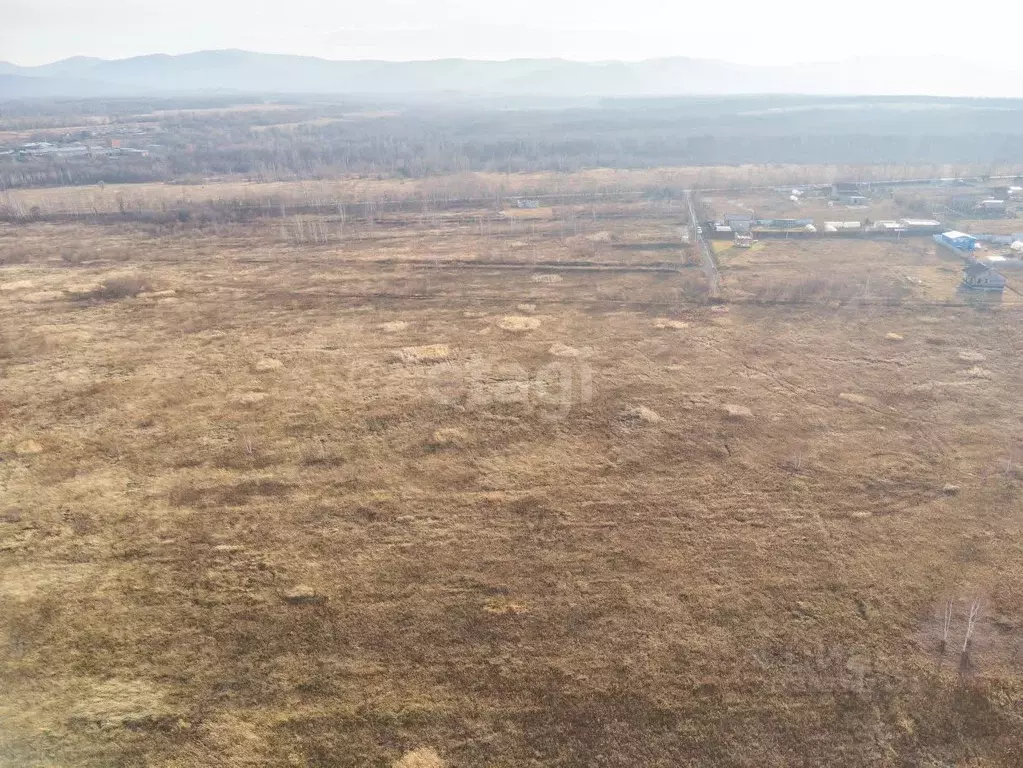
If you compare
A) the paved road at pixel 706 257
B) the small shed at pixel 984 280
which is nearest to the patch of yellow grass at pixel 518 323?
the paved road at pixel 706 257

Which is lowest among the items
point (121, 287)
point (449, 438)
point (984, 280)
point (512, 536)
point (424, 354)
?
point (512, 536)

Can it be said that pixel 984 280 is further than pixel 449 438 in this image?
Yes

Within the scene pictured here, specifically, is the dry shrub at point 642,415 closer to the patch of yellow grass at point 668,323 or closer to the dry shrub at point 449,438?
the dry shrub at point 449,438

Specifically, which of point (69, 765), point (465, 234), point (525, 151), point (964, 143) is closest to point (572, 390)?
point (69, 765)

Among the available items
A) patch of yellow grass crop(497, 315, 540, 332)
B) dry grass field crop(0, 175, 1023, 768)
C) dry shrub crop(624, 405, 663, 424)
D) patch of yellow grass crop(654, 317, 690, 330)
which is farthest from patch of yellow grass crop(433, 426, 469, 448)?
patch of yellow grass crop(654, 317, 690, 330)

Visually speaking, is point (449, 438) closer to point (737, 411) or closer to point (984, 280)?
point (737, 411)

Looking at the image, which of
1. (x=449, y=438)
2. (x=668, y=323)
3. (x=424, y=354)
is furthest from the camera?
(x=668, y=323)

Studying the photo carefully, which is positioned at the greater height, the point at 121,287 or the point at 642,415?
the point at 121,287

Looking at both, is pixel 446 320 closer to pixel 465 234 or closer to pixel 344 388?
pixel 344 388

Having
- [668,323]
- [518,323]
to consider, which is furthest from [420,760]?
[668,323]

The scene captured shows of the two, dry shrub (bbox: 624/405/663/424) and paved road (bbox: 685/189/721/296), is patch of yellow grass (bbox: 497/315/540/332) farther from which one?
paved road (bbox: 685/189/721/296)
